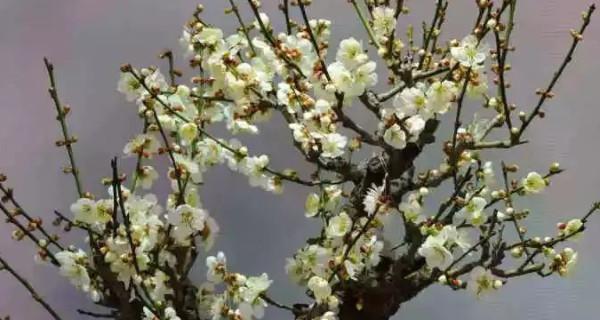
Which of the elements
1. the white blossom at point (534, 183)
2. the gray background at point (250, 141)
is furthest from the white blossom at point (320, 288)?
the gray background at point (250, 141)

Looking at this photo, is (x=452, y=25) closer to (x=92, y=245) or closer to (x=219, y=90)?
(x=219, y=90)

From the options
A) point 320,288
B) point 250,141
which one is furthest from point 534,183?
point 250,141

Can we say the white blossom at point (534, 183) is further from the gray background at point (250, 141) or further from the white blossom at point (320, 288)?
the gray background at point (250, 141)

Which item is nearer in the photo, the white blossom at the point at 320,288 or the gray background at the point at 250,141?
the white blossom at the point at 320,288

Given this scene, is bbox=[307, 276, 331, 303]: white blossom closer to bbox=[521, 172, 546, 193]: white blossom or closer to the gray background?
bbox=[521, 172, 546, 193]: white blossom

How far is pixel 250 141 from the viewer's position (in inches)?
64.4

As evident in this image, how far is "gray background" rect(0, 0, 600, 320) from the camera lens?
162 cm

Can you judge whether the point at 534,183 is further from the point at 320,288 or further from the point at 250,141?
the point at 250,141

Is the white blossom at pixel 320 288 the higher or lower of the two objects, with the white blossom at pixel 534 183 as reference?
lower

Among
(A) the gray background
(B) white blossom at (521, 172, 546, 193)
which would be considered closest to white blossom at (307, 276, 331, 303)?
(B) white blossom at (521, 172, 546, 193)

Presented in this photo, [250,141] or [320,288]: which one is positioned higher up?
[250,141]

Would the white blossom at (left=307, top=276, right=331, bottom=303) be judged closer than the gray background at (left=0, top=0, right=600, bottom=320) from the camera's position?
Yes

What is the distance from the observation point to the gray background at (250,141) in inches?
63.7

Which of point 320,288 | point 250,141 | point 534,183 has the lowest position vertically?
point 320,288
